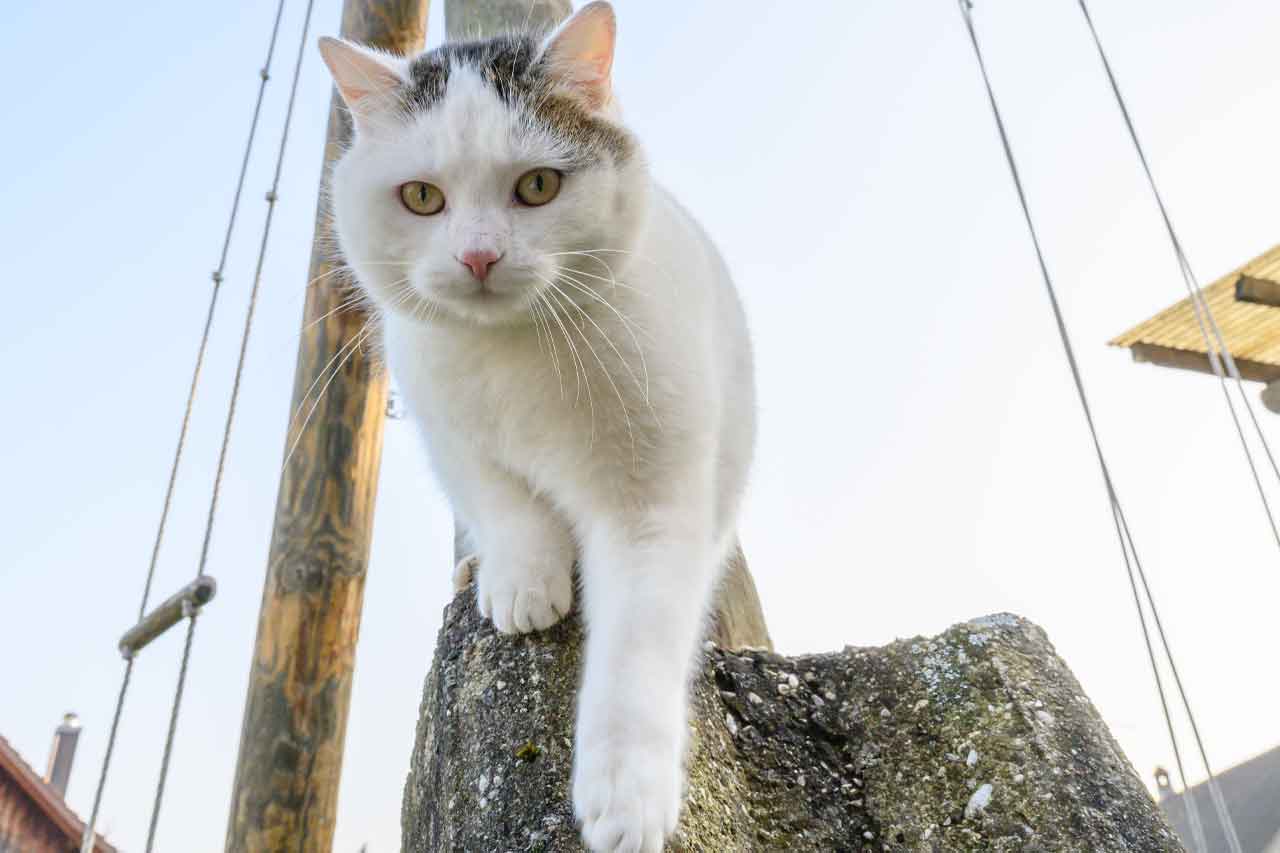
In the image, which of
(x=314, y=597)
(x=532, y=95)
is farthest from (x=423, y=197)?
(x=314, y=597)

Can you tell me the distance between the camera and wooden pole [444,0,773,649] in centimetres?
213

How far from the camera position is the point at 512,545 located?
149 cm

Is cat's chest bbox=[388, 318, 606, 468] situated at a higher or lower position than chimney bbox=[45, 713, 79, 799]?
lower

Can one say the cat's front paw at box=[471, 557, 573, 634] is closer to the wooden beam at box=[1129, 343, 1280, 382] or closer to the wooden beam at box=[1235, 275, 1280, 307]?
the wooden beam at box=[1235, 275, 1280, 307]

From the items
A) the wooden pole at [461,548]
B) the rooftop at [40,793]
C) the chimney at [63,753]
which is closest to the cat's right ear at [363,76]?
the wooden pole at [461,548]

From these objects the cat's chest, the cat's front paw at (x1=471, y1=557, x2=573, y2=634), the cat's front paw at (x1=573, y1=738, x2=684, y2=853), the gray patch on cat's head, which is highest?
the gray patch on cat's head

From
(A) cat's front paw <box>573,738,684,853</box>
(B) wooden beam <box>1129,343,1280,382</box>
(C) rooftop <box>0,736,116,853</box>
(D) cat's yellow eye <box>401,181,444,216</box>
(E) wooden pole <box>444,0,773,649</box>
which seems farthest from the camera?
(C) rooftop <box>0,736,116,853</box>

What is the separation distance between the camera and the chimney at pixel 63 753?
7398 millimetres

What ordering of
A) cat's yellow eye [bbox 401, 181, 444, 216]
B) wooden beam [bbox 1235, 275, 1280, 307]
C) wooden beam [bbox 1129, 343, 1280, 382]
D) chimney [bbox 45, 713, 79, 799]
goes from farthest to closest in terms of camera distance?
1. chimney [bbox 45, 713, 79, 799]
2. wooden beam [bbox 1129, 343, 1280, 382]
3. wooden beam [bbox 1235, 275, 1280, 307]
4. cat's yellow eye [bbox 401, 181, 444, 216]

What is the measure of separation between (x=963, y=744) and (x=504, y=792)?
27.0 inches

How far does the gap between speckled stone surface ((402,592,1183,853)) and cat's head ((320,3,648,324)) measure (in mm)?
561

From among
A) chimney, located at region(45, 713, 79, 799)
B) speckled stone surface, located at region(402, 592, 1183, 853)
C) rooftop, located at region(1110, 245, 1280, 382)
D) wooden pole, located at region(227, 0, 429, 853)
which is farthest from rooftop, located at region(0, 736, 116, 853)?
rooftop, located at region(1110, 245, 1280, 382)

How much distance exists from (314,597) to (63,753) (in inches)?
273

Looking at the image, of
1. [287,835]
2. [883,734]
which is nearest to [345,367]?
[287,835]
